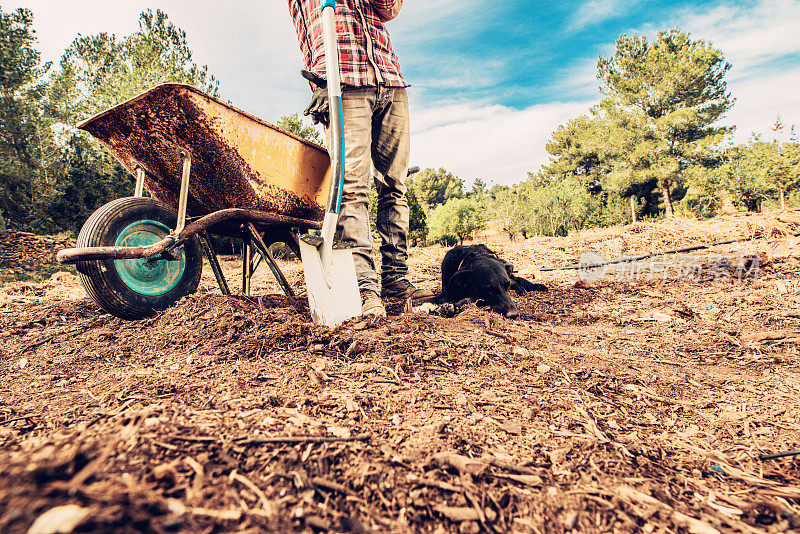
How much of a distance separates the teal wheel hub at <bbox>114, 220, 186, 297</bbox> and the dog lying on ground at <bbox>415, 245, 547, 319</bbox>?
5.41 ft

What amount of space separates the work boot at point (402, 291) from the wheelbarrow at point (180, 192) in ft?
2.52

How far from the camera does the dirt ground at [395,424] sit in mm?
678

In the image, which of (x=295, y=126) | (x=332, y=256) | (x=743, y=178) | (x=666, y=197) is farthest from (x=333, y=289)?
(x=743, y=178)

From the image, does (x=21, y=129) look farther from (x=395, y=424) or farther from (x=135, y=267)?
(x=395, y=424)

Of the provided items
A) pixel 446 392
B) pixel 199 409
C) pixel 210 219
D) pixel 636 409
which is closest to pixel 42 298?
pixel 210 219

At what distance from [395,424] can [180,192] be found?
7.08ft

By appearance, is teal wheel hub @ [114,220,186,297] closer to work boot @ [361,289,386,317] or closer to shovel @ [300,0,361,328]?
shovel @ [300,0,361,328]

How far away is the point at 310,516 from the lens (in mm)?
677

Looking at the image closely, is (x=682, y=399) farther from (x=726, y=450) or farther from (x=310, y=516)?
(x=310, y=516)

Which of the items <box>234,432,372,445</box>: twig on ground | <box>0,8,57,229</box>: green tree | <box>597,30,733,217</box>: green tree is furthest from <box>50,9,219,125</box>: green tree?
<box>597,30,733,217</box>: green tree

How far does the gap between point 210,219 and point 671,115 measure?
26596 mm

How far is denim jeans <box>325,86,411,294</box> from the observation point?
2.57 meters

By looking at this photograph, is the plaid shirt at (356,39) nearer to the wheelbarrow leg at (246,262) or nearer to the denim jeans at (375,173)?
the denim jeans at (375,173)

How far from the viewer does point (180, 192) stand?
8.27 feet
